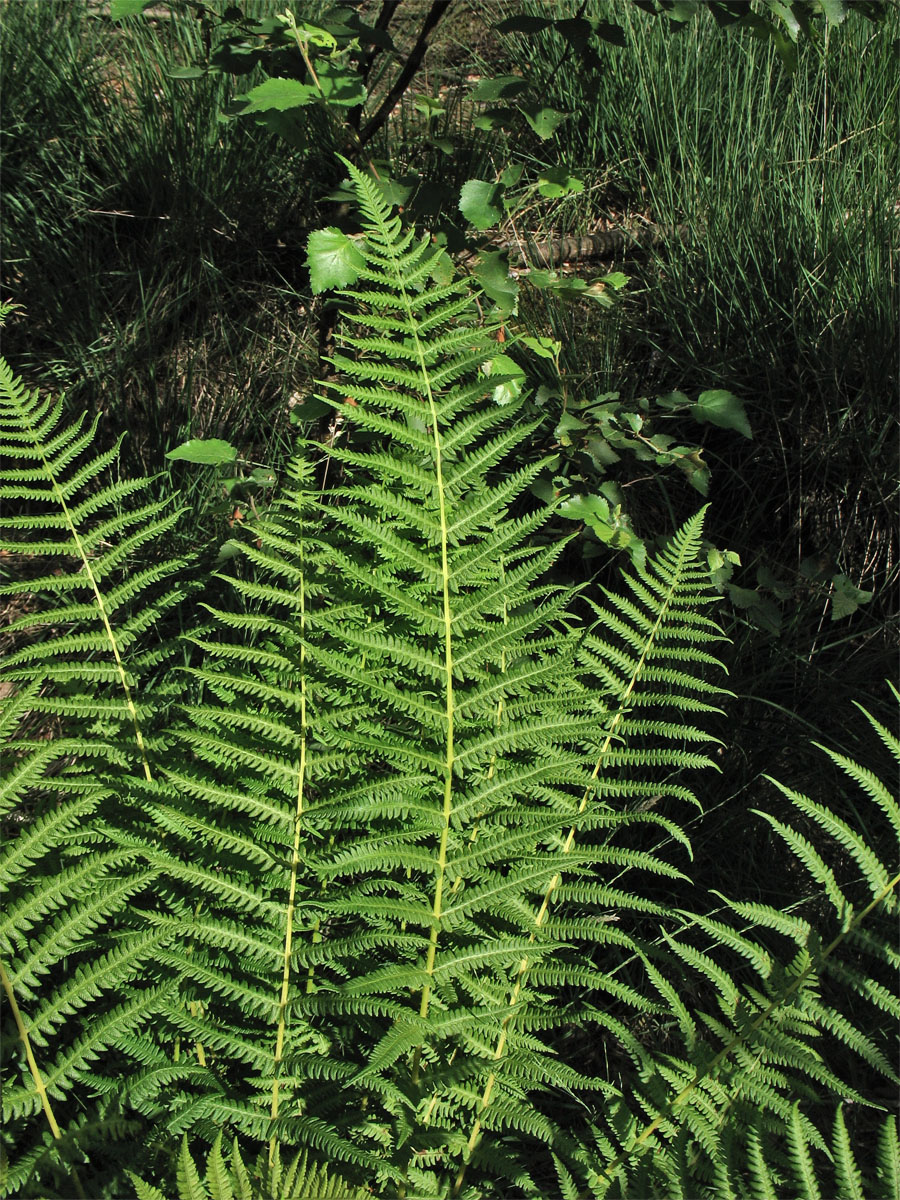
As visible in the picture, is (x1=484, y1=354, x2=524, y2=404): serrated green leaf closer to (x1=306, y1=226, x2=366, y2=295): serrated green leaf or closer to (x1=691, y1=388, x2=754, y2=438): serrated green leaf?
(x1=306, y1=226, x2=366, y2=295): serrated green leaf

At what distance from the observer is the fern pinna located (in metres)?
1.10

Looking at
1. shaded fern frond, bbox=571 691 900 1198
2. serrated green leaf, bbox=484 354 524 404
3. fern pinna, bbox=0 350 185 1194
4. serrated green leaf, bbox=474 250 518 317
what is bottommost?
shaded fern frond, bbox=571 691 900 1198

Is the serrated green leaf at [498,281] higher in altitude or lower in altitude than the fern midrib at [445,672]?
higher

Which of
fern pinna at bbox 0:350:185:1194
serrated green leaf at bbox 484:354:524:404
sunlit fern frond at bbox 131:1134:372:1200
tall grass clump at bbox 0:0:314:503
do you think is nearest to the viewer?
sunlit fern frond at bbox 131:1134:372:1200

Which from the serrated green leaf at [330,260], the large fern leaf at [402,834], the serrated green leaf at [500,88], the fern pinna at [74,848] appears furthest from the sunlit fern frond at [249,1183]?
the serrated green leaf at [500,88]

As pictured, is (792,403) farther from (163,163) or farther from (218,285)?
(163,163)

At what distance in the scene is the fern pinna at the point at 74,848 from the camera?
1100mm

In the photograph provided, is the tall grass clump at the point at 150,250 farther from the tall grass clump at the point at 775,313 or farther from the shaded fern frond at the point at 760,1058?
the shaded fern frond at the point at 760,1058

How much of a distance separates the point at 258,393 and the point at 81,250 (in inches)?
24.5

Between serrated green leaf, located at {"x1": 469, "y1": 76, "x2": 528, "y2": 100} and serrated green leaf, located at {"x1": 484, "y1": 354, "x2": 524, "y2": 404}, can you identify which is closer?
serrated green leaf, located at {"x1": 484, "y1": 354, "x2": 524, "y2": 404}

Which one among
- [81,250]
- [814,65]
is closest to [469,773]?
[81,250]

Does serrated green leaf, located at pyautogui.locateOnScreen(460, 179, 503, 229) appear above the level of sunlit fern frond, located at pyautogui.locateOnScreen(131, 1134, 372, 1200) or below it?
above

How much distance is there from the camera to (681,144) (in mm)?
2500

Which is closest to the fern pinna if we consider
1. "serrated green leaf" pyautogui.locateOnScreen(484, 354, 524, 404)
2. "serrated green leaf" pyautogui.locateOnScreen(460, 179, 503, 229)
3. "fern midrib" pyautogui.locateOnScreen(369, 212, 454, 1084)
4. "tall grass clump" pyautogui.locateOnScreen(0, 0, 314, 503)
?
"fern midrib" pyautogui.locateOnScreen(369, 212, 454, 1084)
